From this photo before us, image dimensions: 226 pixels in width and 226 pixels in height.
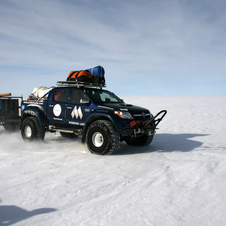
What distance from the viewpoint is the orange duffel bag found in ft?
22.7

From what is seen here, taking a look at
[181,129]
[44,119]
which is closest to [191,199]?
[44,119]

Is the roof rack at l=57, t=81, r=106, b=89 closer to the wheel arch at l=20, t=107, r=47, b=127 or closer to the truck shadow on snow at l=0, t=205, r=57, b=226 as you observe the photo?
the wheel arch at l=20, t=107, r=47, b=127

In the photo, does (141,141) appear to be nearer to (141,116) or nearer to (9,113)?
(141,116)

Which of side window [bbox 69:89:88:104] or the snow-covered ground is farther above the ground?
side window [bbox 69:89:88:104]

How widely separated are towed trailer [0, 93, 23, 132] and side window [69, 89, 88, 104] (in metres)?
3.30

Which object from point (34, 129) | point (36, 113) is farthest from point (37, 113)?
point (34, 129)

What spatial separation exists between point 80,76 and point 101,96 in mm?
865

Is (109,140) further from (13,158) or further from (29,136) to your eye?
(29,136)

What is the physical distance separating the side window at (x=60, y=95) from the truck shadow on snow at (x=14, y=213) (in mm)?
4254

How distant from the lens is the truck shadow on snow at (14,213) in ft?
9.07

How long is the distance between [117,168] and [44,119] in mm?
3508

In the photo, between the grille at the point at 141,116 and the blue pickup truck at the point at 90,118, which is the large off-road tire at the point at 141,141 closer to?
the blue pickup truck at the point at 90,118

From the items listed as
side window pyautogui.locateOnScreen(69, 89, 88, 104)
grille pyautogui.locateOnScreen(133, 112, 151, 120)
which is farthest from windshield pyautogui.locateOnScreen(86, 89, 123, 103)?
grille pyautogui.locateOnScreen(133, 112, 151, 120)

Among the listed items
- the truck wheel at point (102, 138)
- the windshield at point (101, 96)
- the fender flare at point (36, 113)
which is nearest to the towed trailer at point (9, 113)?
the fender flare at point (36, 113)
